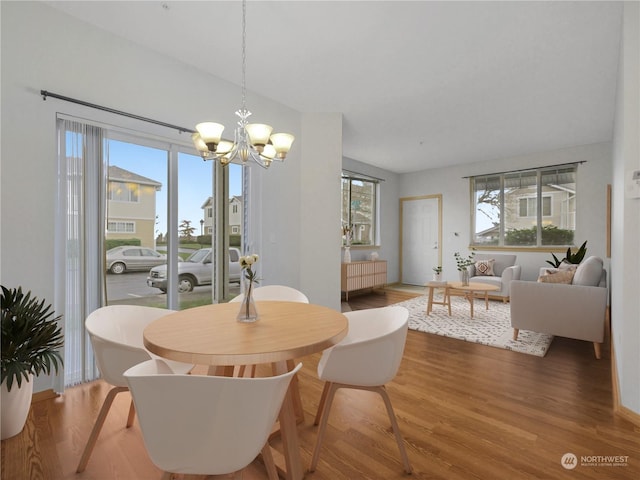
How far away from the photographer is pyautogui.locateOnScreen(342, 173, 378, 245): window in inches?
259

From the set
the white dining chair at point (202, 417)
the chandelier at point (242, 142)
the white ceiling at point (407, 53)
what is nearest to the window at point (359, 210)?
the white ceiling at point (407, 53)

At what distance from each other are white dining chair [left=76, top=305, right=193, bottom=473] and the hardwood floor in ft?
0.81

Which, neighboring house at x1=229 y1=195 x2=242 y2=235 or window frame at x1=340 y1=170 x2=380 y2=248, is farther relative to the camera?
window frame at x1=340 y1=170 x2=380 y2=248

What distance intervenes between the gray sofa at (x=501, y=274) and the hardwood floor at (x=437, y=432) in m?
2.85

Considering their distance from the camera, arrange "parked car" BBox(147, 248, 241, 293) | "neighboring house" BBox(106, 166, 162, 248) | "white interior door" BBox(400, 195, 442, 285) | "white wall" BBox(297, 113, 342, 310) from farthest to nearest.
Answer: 1. "white interior door" BBox(400, 195, 442, 285)
2. "white wall" BBox(297, 113, 342, 310)
3. "parked car" BBox(147, 248, 241, 293)
4. "neighboring house" BBox(106, 166, 162, 248)

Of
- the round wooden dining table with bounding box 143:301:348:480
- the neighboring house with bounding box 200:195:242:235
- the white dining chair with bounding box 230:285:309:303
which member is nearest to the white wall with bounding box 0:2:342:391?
the neighboring house with bounding box 200:195:242:235

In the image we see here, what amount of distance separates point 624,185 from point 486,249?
15.8 ft

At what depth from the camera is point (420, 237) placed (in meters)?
7.60

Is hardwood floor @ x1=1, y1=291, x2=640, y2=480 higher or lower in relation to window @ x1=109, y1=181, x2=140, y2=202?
lower

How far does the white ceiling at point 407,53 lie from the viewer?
2.28m

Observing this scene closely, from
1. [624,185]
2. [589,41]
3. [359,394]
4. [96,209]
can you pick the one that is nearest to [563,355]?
[624,185]

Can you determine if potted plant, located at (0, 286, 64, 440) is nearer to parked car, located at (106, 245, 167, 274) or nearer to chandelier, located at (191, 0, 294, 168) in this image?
A: parked car, located at (106, 245, 167, 274)

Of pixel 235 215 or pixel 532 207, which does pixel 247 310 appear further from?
pixel 532 207

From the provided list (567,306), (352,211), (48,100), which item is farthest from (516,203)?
(48,100)
